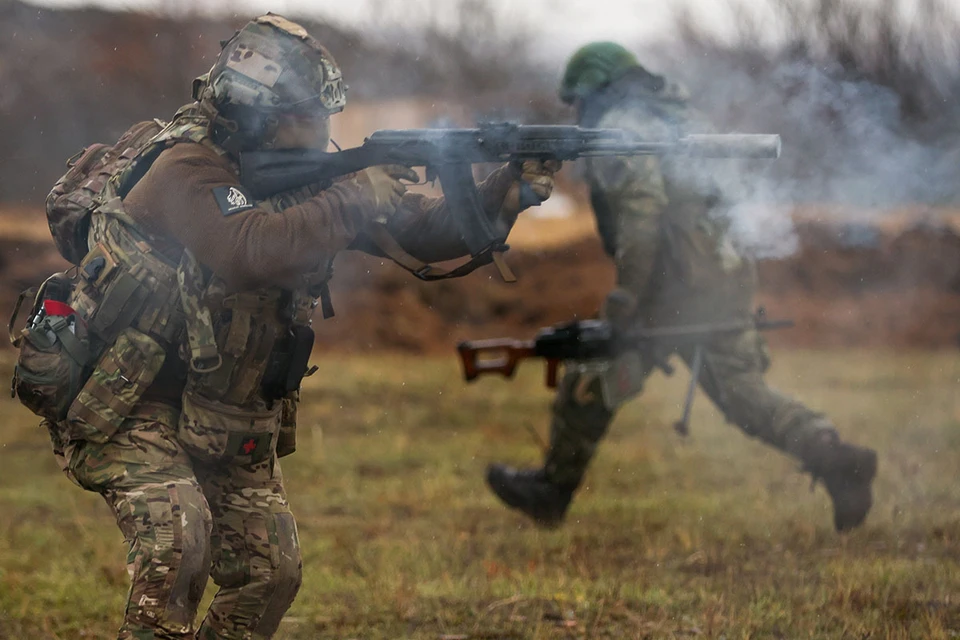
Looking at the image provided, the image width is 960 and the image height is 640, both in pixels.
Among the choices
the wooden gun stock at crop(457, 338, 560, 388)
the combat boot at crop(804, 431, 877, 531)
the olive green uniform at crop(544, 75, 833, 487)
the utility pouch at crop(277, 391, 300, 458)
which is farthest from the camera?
the wooden gun stock at crop(457, 338, 560, 388)

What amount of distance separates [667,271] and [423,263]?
2912 millimetres

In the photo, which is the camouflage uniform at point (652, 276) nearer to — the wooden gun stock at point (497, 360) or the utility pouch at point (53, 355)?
the wooden gun stock at point (497, 360)

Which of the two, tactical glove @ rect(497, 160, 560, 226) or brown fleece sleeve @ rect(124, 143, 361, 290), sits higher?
tactical glove @ rect(497, 160, 560, 226)

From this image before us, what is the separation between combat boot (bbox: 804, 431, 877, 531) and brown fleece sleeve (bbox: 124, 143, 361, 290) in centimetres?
328

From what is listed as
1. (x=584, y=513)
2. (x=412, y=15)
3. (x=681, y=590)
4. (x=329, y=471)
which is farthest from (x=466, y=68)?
(x=681, y=590)

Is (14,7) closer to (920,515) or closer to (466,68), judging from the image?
(466,68)

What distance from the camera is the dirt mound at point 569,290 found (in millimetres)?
18422

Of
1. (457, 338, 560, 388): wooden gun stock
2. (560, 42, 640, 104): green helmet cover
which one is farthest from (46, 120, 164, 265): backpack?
(457, 338, 560, 388): wooden gun stock

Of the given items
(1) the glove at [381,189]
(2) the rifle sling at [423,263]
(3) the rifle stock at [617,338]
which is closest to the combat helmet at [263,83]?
(1) the glove at [381,189]

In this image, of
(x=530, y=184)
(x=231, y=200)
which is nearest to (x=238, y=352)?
(x=231, y=200)

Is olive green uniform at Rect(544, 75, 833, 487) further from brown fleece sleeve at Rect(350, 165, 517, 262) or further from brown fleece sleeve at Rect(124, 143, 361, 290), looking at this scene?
brown fleece sleeve at Rect(124, 143, 361, 290)

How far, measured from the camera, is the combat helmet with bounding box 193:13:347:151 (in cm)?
399

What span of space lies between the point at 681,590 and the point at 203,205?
9.43 ft

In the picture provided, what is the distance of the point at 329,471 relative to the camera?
9164 mm
